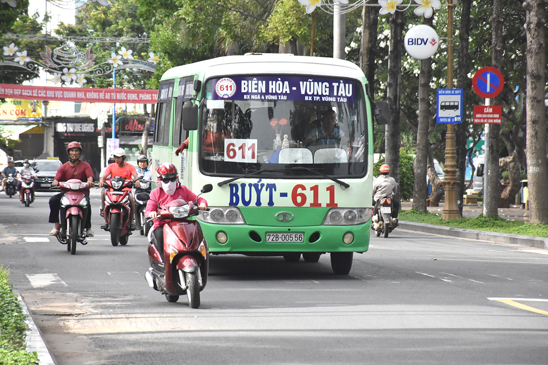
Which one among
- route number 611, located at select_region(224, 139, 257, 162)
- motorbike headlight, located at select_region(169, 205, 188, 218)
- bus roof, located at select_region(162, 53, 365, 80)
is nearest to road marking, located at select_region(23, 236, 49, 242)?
bus roof, located at select_region(162, 53, 365, 80)

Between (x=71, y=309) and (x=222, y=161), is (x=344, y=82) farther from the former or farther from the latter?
(x=71, y=309)

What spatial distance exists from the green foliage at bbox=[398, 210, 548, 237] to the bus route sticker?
8.97 m

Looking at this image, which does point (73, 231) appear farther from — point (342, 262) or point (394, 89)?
point (394, 89)

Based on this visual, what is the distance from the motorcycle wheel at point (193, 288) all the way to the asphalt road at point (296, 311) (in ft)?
0.49

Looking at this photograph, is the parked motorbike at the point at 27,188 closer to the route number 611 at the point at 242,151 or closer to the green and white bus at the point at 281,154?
the green and white bus at the point at 281,154

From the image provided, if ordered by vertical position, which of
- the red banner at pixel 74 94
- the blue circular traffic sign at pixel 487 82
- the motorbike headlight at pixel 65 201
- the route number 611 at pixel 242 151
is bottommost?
the motorbike headlight at pixel 65 201

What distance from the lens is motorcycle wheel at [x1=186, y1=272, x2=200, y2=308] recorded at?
28.8ft

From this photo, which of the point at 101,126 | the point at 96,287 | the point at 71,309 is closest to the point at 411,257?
the point at 96,287

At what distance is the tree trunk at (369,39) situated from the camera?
85.8 ft

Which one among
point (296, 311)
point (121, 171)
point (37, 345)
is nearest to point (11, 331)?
point (37, 345)

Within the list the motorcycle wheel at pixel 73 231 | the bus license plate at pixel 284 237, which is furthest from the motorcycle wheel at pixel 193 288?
the motorcycle wheel at pixel 73 231

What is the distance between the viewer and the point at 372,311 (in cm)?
878

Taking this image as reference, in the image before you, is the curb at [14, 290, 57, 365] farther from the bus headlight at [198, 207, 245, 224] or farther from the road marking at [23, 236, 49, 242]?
the road marking at [23, 236, 49, 242]

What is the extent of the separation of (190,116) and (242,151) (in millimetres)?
787
